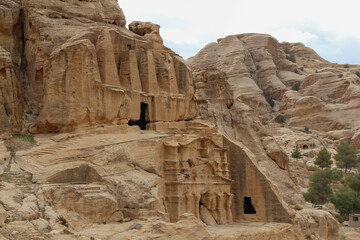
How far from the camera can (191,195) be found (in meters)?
32.3

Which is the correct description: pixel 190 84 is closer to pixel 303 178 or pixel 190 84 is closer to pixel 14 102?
pixel 14 102

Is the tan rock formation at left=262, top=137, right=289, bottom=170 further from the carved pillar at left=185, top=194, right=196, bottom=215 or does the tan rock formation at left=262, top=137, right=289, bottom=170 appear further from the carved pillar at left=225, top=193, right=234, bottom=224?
the carved pillar at left=185, top=194, right=196, bottom=215

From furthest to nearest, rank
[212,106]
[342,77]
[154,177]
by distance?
[342,77] → [212,106] → [154,177]

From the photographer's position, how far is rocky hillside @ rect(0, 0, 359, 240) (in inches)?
961

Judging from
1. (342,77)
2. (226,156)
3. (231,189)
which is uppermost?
(342,77)

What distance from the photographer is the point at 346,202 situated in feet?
175

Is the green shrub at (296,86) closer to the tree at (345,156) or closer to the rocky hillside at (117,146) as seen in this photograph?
the tree at (345,156)

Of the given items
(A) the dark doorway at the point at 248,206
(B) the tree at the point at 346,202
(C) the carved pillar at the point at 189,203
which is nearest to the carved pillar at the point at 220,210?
(C) the carved pillar at the point at 189,203

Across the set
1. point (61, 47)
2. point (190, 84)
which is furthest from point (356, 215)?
point (61, 47)

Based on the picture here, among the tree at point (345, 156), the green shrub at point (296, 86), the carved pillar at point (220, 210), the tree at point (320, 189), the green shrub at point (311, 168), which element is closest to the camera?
the carved pillar at point (220, 210)

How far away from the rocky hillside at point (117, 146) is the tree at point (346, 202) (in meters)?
9.34

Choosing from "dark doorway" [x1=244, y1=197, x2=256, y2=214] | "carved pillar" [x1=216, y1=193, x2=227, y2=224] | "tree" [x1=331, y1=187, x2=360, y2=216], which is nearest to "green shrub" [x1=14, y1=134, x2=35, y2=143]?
"carved pillar" [x1=216, y1=193, x2=227, y2=224]

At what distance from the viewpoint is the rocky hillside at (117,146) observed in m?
24.4

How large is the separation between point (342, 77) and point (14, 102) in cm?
7773
